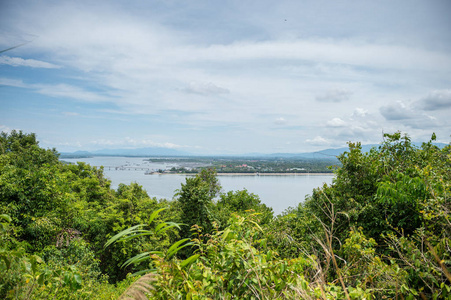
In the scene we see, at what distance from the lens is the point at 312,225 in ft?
22.6

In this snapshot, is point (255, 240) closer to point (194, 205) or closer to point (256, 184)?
point (194, 205)

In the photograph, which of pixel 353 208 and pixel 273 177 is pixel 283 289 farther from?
pixel 273 177

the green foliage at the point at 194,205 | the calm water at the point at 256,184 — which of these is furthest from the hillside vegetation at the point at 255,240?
the calm water at the point at 256,184

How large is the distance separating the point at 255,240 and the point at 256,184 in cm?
6030

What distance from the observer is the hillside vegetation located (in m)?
1.28

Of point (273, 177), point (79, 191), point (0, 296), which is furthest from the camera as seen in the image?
point (273, 177)

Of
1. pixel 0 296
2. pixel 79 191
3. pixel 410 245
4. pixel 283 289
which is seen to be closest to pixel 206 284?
pixel 283 289

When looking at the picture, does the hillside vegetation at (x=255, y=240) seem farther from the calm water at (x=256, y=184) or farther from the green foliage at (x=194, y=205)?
the calm water at (x=256, y=184)

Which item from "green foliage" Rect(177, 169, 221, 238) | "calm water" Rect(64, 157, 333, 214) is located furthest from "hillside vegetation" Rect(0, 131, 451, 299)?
"calm water" Rect(64, 157, 333, 214)

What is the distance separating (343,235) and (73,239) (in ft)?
28.5

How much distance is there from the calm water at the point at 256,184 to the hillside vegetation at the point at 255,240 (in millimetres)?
1697

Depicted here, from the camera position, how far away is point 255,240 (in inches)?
62.7

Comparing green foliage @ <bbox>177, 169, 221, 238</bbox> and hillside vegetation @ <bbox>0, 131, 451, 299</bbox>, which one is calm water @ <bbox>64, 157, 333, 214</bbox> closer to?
hillside vegetation @ <bbox>0, 131, 451, 299</bbox>

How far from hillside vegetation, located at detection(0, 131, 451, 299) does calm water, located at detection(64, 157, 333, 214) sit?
5.57ft
